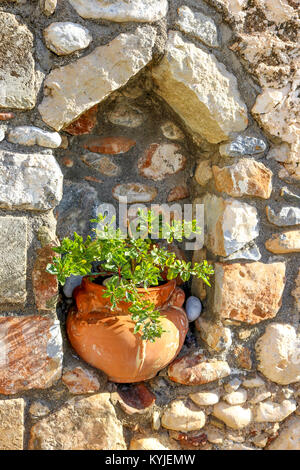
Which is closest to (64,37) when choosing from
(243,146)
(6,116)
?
(6,116)

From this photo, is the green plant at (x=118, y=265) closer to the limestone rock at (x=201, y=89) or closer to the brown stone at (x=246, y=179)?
the brown stone at (x=246, y=179)

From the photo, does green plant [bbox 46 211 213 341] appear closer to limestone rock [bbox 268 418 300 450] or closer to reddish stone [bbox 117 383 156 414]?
reddish stone [bbox 117 383 156 414]

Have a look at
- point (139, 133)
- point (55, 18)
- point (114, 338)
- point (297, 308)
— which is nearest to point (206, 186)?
point (139, 133)

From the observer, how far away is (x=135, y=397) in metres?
1.72

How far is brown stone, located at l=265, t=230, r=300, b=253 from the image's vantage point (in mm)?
1761

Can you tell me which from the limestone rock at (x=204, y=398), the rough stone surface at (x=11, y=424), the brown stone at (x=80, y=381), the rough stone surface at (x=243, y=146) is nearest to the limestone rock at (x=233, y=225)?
the rough stone surface at (x=243, y=146)

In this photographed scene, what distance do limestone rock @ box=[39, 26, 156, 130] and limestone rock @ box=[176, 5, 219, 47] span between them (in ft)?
0.43

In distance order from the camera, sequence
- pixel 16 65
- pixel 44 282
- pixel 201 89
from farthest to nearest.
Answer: pixel 201 89 < pixel 44 282 < pixel 16 65

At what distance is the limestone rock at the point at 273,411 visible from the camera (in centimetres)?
178

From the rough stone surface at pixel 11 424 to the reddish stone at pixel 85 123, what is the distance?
3.49ft

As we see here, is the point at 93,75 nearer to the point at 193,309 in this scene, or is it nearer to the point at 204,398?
the point at 193,309

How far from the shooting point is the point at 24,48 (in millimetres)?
1418

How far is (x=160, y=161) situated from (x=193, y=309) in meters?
0.66

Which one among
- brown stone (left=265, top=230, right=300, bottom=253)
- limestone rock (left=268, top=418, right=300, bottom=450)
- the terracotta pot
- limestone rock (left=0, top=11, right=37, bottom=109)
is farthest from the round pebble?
→ limestone rock (left=0, top=11, right=37, bottom=109)
